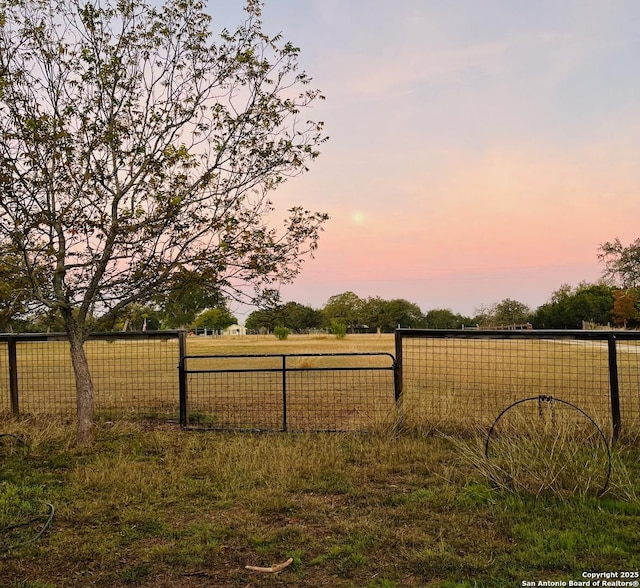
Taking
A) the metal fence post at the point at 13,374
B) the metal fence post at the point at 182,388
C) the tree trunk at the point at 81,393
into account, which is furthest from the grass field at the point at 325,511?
the metal fence post at the point at 13,374

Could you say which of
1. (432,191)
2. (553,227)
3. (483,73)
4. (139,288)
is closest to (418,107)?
(483,73)

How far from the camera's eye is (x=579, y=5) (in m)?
9.37

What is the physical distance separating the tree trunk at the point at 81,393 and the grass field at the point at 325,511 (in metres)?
0.22

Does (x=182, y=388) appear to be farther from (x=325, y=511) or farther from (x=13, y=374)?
(x=325, y=511)

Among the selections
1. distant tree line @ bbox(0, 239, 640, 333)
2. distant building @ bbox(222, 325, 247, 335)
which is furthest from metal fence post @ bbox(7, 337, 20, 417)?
distant building @ bbox(222, 325, 247, 335)

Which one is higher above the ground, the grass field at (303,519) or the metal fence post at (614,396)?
the metal fence post at (614,396)

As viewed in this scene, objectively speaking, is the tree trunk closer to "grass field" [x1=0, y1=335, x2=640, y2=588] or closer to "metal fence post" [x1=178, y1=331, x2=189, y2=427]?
"grass field" [x1=0, y1=335, x2=640, y2=588]

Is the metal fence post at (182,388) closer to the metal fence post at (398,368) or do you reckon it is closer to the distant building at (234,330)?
the metal fence post at (398,368)

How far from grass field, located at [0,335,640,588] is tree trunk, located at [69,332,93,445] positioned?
0.22 metres

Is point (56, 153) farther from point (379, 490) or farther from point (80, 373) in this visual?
point (379, 490)

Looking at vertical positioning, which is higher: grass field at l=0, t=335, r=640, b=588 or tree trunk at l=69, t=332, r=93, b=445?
tree trunk at l=69, t=332, r=93, b=445

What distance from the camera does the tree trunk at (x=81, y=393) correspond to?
6.69 meters

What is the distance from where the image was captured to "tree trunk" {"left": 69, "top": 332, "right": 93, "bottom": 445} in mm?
6688

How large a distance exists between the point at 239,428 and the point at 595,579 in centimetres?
537
